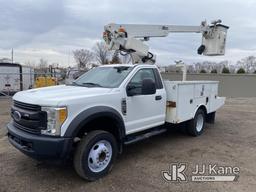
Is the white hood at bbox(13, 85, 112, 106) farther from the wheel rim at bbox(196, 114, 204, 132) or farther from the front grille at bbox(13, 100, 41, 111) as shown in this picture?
the wheel rim at bbox(196, 114, 204, 132)

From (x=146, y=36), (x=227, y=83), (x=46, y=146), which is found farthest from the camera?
(x=227, y=83)

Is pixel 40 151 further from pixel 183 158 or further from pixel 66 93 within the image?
pixel 183 158

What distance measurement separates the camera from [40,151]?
369 cm

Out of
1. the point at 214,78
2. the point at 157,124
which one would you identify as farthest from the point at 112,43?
the point at 214,78

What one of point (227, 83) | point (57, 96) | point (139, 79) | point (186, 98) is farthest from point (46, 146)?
point (227, 83)

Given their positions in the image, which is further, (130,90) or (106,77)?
(106,77)

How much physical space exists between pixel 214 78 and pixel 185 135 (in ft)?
45.3

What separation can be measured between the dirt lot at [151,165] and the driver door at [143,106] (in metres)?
0.70

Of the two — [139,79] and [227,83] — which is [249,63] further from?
[139,79]

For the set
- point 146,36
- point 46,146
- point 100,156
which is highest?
point 146,36

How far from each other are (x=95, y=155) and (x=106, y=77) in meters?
1.72

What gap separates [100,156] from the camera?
14.0 feet

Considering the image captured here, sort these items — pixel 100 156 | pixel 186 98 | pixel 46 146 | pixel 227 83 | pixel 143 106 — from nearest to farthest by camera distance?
pixel 46 146 < pixel 100 156 < pixel 143 106 < pixel 186 98 < pixel 227 83

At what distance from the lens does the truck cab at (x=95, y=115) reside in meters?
3.73
